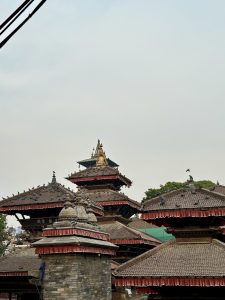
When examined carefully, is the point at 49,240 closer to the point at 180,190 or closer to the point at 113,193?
the point at 180,190

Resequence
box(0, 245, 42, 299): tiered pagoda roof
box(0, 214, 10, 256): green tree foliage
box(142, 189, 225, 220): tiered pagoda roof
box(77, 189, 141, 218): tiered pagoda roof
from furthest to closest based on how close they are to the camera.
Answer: box(0, 214, 10, 256): green tree foliage → box(77, 189, 141, 218): tiered pagoda roof → box(0, 245, 42, 299): tiered pagoda roof → box(142, 189, 225, 220): tiered pagoda roof

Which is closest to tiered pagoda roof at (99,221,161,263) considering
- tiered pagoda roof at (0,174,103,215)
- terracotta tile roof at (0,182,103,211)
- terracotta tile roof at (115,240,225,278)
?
tiered pagoda roof at (0,174,103,215)

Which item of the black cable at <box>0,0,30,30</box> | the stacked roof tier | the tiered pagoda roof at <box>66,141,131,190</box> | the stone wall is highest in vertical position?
the tiered pagoda roof at <box>66,141,131,190</box>

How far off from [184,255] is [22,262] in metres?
8.92

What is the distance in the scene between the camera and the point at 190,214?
16.2 m

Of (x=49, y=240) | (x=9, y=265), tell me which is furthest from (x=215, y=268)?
(x=9, y=265)

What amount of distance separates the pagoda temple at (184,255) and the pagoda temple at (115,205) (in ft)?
24.7

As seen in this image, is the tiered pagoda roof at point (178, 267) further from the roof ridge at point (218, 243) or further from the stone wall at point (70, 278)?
the stone wall at point (70, 278)

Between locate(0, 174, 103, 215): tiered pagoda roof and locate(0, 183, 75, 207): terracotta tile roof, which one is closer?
locate(0, 174, 103, 215): tiered pagoda roof

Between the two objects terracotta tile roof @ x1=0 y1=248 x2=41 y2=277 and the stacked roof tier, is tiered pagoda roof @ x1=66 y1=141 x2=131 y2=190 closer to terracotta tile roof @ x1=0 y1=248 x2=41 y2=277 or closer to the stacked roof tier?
the stacked roof tier

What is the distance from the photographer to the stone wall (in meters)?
15.4

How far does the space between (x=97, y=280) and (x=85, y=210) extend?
137 inches

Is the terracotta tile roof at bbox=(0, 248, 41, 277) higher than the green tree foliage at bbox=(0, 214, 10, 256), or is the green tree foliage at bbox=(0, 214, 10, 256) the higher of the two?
the green tree foliage at bbox=(0, 214, 10, 256)

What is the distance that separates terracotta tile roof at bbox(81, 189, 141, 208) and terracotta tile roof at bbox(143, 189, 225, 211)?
949cm
